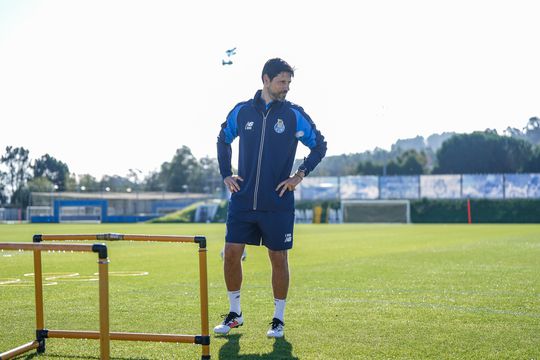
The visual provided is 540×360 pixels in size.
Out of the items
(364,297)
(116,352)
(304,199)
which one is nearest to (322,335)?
(116,352)

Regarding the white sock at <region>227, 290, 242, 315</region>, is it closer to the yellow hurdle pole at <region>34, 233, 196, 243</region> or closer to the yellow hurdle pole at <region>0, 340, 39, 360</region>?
the yellow hurdle pole at <region>34, 233, 196, 243</region>

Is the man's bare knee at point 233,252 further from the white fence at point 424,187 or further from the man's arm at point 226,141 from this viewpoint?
the white fence at point 424,187

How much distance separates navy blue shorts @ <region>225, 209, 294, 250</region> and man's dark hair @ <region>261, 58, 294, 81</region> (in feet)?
4.11

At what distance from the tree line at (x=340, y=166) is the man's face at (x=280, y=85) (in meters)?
72.9

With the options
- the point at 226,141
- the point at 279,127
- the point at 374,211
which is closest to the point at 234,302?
the point at 226,141

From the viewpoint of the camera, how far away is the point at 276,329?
605 cm

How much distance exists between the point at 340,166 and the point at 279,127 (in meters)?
143

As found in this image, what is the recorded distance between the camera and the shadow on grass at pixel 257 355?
520cm

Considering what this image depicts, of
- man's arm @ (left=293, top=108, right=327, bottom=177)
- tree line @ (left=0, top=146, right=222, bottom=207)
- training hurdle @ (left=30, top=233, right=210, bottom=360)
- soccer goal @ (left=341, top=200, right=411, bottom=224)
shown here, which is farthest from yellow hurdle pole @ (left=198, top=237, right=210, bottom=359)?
tree line @ (left=0, top=146, right=222, bottom=207)

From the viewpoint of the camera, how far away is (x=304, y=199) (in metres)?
79.1

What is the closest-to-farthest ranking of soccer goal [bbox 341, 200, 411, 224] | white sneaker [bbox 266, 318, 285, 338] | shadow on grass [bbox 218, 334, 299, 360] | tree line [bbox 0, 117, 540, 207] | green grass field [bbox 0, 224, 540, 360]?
shadow on grass [bbox 218, 334, 299, 360]
green grass field [bbox 0, 224, 540, 360]
white sneaker [bbox 266, 318, 285, 338]
soccer goal [bbox 341, 200, 411, 224]
tree line [bbox 0, 117, 540, 207]

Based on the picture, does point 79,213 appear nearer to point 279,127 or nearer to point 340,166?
point 340,166

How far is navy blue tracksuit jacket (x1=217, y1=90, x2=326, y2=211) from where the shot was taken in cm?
639

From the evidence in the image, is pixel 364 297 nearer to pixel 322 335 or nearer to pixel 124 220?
pixel 322 335
